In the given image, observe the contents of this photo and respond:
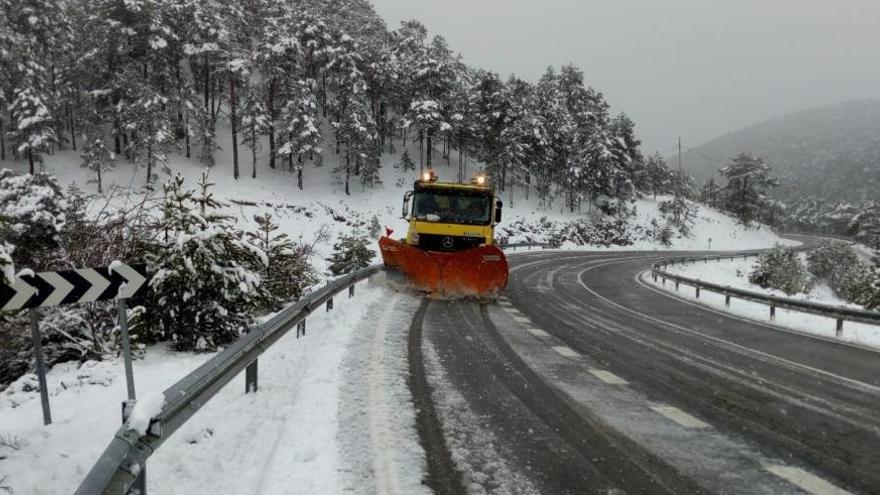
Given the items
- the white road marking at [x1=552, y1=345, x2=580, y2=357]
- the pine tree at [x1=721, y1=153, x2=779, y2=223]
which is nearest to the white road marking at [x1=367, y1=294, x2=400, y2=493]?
the white road marking at [x1=552, y1=345, x2=580, y2=357]

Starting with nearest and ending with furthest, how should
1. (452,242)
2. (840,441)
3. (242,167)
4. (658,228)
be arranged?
(840,441) < (452,242) < (242,167) < (658,228)

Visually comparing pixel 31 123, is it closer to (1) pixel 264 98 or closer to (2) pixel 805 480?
(1) pixel 264 98

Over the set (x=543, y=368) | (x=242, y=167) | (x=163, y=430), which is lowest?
(x=543, y=368)

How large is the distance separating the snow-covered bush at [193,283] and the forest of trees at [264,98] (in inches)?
1216

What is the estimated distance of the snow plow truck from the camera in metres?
13.5

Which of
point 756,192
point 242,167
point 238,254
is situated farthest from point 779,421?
point 756,192

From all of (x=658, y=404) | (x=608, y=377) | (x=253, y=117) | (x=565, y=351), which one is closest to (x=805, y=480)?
(x=658, y=404)

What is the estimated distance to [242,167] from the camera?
167ft

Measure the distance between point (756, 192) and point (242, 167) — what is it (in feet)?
249

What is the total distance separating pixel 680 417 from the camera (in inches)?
214

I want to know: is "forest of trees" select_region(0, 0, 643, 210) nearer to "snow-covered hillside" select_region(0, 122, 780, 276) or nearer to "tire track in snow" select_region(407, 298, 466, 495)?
"snow-covered hillside" select_region(0, 122, 780, 276)

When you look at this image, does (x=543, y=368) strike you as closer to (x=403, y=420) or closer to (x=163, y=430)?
(x=403, y=420)

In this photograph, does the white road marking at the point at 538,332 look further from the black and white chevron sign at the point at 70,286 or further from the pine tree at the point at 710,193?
the pine tree at the point at 710,193

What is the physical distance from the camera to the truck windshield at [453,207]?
49.5 feet
